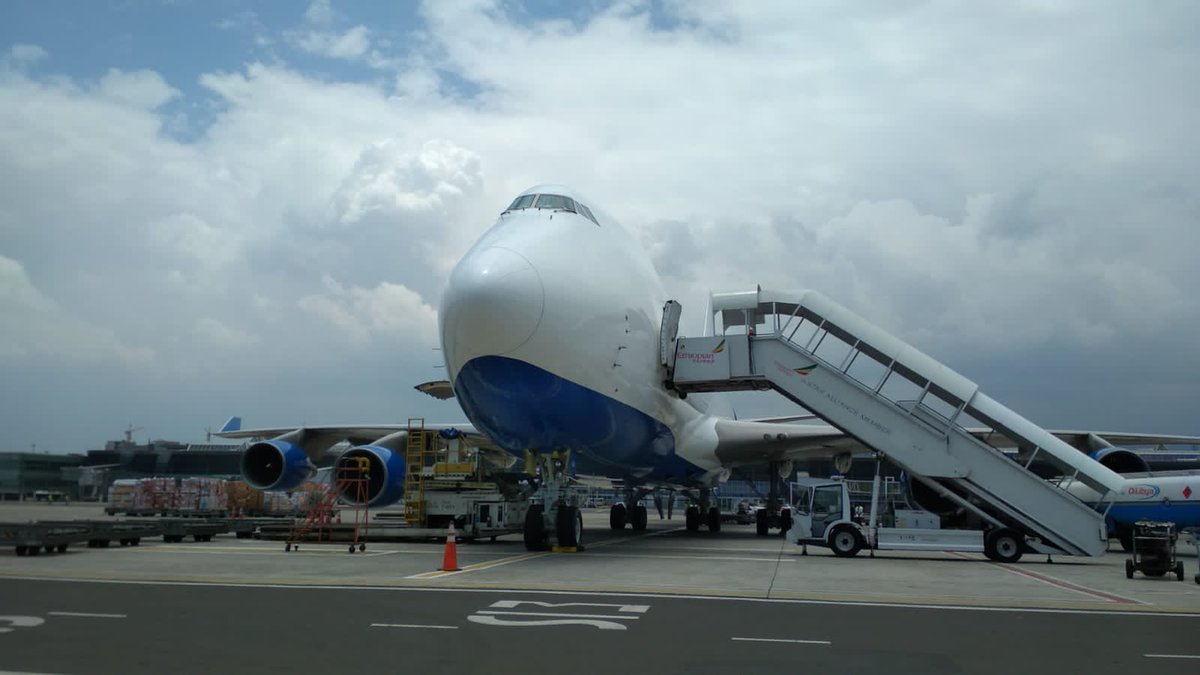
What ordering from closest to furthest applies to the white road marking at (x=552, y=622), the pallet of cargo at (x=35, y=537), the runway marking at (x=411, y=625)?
the runway marking at (x=411, y=625)
the white road marking at (x=552, y=622)
the pallet of cargo at (x=35, y=537)

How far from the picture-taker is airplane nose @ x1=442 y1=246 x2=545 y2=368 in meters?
12.6

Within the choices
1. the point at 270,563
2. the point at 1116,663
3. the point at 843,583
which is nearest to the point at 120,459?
the point at 270,563

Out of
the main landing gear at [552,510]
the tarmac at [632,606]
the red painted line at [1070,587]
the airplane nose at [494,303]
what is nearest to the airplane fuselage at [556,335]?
the airplane nose at [494,303]

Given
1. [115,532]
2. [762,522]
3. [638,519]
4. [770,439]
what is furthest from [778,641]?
[638,519]

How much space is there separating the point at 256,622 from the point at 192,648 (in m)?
1.25

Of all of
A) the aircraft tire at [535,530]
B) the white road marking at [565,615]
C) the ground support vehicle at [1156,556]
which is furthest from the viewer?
the aircraft tire at [535,530]

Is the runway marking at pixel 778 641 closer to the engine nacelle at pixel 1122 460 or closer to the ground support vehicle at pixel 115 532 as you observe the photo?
the ground support vehicle at pixel 115 532

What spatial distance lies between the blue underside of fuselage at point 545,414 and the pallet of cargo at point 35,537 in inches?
280

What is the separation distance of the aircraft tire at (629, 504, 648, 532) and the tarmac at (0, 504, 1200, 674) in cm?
1306

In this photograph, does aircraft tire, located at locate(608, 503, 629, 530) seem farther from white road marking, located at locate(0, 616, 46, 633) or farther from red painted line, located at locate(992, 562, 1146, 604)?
white road marking, located at locate(0, 616, 46, 633)

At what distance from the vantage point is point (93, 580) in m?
10.6

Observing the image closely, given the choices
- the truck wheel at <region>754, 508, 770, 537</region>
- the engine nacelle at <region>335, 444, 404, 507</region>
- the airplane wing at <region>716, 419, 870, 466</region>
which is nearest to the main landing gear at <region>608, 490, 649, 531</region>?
the truck wheel at <region>754, 508, 770, 537</region>

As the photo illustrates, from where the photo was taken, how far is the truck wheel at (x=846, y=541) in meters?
16.6

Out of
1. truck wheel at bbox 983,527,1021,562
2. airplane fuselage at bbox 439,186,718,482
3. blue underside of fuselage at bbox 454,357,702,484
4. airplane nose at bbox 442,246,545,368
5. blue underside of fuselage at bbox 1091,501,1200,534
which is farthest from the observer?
blue underside of fuselage at bbox 1091,501,1200,534
